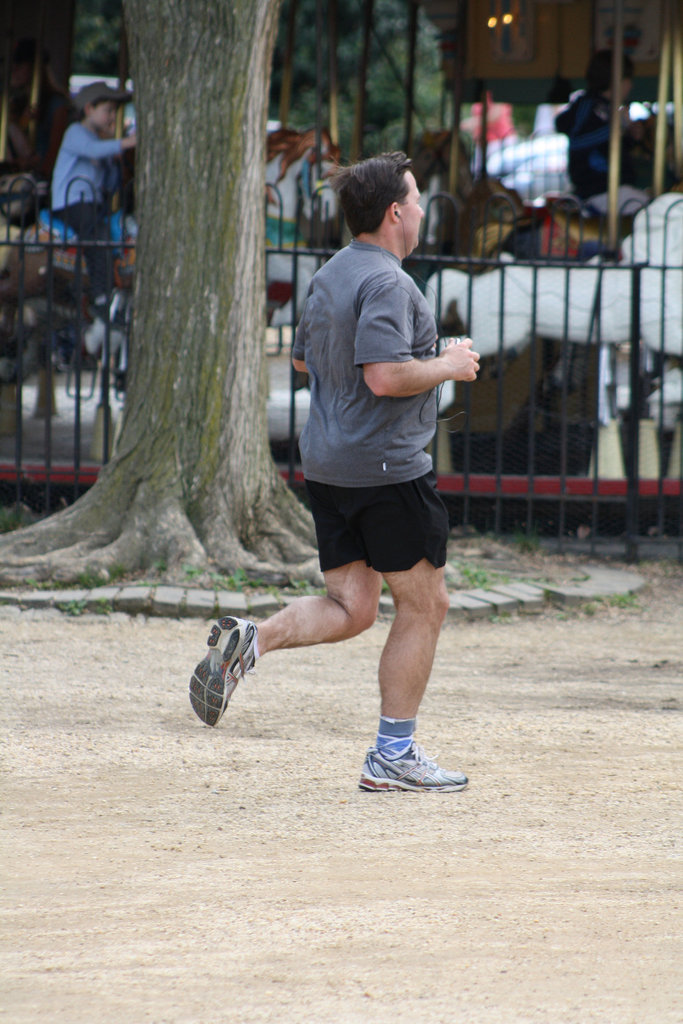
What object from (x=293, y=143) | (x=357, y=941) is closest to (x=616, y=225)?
(x=293, y=143)

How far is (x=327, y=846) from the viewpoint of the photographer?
305 cm

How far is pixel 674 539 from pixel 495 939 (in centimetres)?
509

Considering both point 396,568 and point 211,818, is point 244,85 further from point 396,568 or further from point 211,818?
point 211,818

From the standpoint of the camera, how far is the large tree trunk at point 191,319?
232 inches

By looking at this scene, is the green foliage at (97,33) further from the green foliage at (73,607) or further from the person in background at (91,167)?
the green foliage at (73,607)

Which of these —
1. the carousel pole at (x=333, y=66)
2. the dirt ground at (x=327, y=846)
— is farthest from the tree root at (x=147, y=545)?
the carousel pole at (x=333, y=66)

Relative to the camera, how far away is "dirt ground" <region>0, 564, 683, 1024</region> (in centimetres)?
224

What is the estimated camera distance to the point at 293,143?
8.40 m

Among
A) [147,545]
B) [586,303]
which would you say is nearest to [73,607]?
[147,545]

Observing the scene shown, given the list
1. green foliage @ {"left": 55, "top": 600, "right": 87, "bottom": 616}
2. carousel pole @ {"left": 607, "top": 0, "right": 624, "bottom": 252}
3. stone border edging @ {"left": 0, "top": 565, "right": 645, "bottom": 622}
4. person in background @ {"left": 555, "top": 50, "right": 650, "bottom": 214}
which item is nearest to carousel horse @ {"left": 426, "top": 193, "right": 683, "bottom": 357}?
carousel pole @ {"left": 607, "top": 0, "right": 624, "bottom": 252}

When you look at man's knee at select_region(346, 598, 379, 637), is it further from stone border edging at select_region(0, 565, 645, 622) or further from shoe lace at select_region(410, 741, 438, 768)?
stone border edging at select_region(0, 565, 645, 622)

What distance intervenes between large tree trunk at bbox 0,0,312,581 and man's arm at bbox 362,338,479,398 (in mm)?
2812

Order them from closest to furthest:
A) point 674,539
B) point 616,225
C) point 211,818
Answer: point 211,818 → point 674,539 → point 616,225

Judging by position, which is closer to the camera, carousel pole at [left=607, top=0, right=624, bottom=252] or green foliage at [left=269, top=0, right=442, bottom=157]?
carousel pole at [left=607, top=0, right=624, bottom=252]
